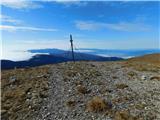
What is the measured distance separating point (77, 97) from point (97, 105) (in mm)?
2897

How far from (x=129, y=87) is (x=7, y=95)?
468 inches

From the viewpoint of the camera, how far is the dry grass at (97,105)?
23.8 metres

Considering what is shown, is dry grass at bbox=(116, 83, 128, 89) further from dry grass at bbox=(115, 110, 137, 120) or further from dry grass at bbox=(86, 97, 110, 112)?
dry grass at bbox=(115, 110, 137, 120)

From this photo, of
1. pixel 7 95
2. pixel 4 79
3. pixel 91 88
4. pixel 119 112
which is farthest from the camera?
pixel 4 79

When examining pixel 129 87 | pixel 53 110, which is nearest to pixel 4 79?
pixel 53 110

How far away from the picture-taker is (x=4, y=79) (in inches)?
1297

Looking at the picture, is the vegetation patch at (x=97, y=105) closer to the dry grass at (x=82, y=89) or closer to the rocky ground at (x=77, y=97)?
the rocky ground at (x=77, y=97)

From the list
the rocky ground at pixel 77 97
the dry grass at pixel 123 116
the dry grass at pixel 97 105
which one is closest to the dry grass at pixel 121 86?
the rocky ground at pixel 77 97

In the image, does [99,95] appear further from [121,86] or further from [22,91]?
[22,91]

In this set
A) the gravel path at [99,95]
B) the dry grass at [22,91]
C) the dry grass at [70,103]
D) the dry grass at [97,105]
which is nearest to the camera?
the gravel path at [99,95]

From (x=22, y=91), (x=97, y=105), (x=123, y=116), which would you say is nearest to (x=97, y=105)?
(x=97, y=105)

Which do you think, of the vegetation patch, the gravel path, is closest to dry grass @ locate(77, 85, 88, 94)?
the gravel path

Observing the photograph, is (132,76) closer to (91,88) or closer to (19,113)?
(91,88)

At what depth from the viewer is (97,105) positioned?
79.2ft
